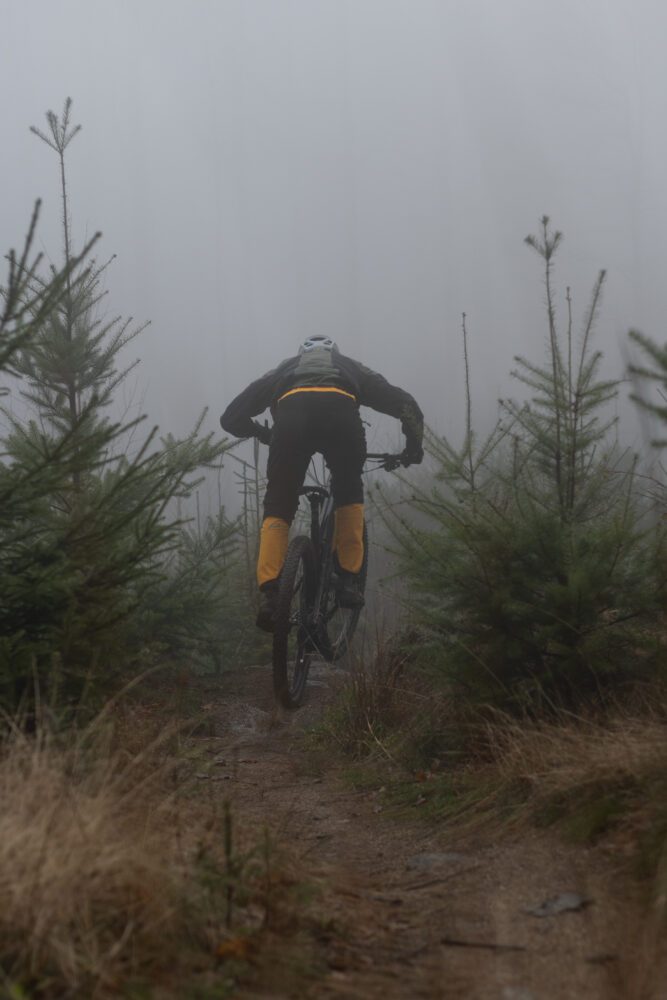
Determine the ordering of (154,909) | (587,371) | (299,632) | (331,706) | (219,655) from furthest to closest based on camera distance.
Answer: (219,655)
(299,632)
(331,706)
(587,371)
(154,909)

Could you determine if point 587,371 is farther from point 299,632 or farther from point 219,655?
point 219,655

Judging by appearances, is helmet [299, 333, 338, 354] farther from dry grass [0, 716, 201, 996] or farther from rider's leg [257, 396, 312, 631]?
dry grass [0, 716, 201, 996]

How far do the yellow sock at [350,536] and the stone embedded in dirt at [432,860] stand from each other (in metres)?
3.02

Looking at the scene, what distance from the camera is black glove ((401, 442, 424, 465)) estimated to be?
642 centimetres

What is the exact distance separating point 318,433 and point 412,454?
91cm

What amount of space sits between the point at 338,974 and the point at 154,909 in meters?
0.40

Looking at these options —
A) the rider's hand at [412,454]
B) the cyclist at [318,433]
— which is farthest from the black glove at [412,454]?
the cyclist at [318,433]

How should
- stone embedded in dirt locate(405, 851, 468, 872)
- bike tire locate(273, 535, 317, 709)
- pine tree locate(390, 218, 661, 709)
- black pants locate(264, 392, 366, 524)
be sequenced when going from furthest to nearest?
black pants locate(264, 392, 366, 524) < bike tire locate(273, 535, 317, 709) < pine tree locate(390, 218, 661, 709) < stone embedded in dirt locate(405, 851, 468, 872)

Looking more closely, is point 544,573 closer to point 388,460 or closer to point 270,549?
point 270,549

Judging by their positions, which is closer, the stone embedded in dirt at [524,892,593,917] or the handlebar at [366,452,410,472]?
the stone embedded in dirt at [524,892,593,917]

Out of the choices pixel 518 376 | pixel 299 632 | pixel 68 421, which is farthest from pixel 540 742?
pixel 68 421

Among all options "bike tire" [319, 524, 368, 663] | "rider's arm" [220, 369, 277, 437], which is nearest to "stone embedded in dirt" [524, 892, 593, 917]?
"bike tire" [319, 524, 368, 663]

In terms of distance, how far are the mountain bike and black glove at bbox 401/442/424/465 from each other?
0.51 metres

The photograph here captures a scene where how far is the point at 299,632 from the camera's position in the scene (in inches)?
237
